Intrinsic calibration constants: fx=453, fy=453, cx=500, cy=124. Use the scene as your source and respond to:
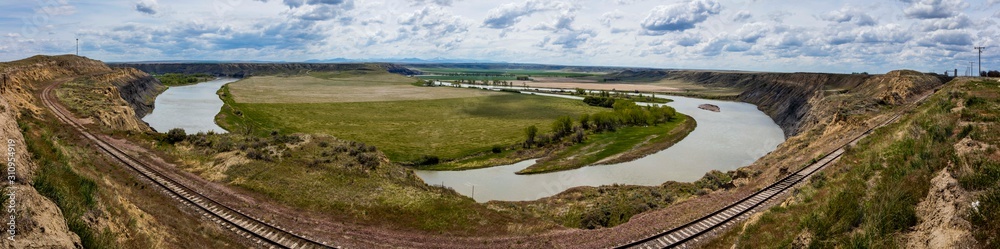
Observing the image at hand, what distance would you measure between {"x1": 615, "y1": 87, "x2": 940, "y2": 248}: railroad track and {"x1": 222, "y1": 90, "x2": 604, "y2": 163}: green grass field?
121ft

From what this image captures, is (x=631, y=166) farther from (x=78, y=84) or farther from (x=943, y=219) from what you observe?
(x=78, y=84)

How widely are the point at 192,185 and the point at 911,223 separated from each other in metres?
35.5

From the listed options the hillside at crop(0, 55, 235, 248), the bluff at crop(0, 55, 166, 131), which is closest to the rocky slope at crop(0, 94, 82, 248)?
the hillside at crop(0, 55, 235, 248)

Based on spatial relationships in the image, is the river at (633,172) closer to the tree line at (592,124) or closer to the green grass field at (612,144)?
the green grass field at (612,144)

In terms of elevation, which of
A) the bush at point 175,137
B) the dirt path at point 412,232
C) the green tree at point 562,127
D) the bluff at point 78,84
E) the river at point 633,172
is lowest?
the river at point 633,172

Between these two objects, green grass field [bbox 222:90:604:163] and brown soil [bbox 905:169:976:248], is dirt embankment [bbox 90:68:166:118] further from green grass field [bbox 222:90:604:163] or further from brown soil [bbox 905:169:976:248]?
brown soil [bbox 905:169:976:248]

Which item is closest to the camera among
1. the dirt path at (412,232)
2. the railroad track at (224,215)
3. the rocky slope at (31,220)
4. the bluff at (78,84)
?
the rocky slope at (31,220)

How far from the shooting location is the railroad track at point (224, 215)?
22.1 m

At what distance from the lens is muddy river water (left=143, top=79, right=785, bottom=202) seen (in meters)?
45.2

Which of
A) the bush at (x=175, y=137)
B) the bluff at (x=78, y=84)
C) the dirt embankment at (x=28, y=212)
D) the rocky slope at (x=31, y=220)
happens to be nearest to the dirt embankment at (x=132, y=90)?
the bluff at (x=78, y=84)

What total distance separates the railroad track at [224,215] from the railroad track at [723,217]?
16627 mm

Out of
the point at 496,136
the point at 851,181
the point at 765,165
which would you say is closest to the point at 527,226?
the point at 851,181

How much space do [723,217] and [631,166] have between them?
95.7ft

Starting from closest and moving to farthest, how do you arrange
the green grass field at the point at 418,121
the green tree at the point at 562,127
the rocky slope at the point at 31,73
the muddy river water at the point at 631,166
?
the muddy river water at the point at 631,166 < the rocky slope at the point at 31,73 < the green grass field at the point at 418,121 < the green tree at the point at 562,127
